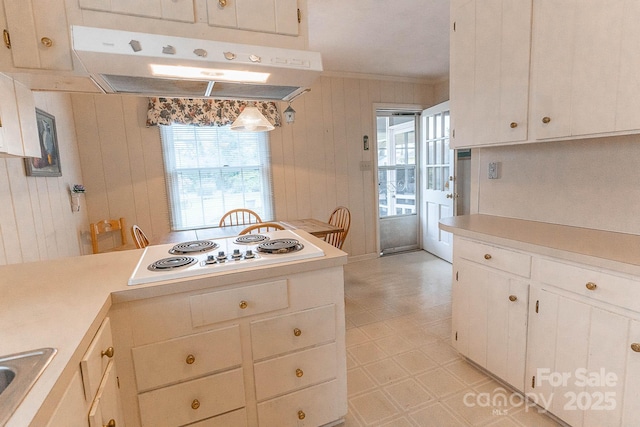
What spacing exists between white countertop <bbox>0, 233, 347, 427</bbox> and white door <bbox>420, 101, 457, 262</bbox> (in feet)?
9.33

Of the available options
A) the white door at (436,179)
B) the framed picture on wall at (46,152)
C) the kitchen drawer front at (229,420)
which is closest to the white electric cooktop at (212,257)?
the kitchen drawer front at (229,420)

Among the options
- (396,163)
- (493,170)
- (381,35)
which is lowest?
(493,170)

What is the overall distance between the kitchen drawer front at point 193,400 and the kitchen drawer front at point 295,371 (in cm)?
9

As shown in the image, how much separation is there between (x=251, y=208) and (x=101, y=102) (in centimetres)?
182

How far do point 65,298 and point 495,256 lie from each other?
197 centimetres

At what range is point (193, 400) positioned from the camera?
4.27 ft

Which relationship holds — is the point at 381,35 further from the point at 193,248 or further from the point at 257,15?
the point at 193,248

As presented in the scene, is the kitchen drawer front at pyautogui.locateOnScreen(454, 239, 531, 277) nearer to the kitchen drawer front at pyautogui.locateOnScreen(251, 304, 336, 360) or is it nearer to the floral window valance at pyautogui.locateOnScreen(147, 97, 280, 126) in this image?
the kitchen drawer front at pyautogui.locateOnScreen(251, 304, 336, 360)

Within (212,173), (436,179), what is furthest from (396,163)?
(212,173)

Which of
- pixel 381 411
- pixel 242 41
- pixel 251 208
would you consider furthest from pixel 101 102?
pixel 381 411

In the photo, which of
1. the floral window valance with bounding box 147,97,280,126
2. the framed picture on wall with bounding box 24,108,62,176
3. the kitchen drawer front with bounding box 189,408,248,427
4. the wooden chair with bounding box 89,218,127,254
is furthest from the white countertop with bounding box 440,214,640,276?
the wooden chair with bounding box 89,218,127,254

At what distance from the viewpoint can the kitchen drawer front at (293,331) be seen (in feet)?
4.52

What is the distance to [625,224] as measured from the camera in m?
1.66

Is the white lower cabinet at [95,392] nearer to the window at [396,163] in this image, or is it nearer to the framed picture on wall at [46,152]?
the framed picture on wall at [46,152]
